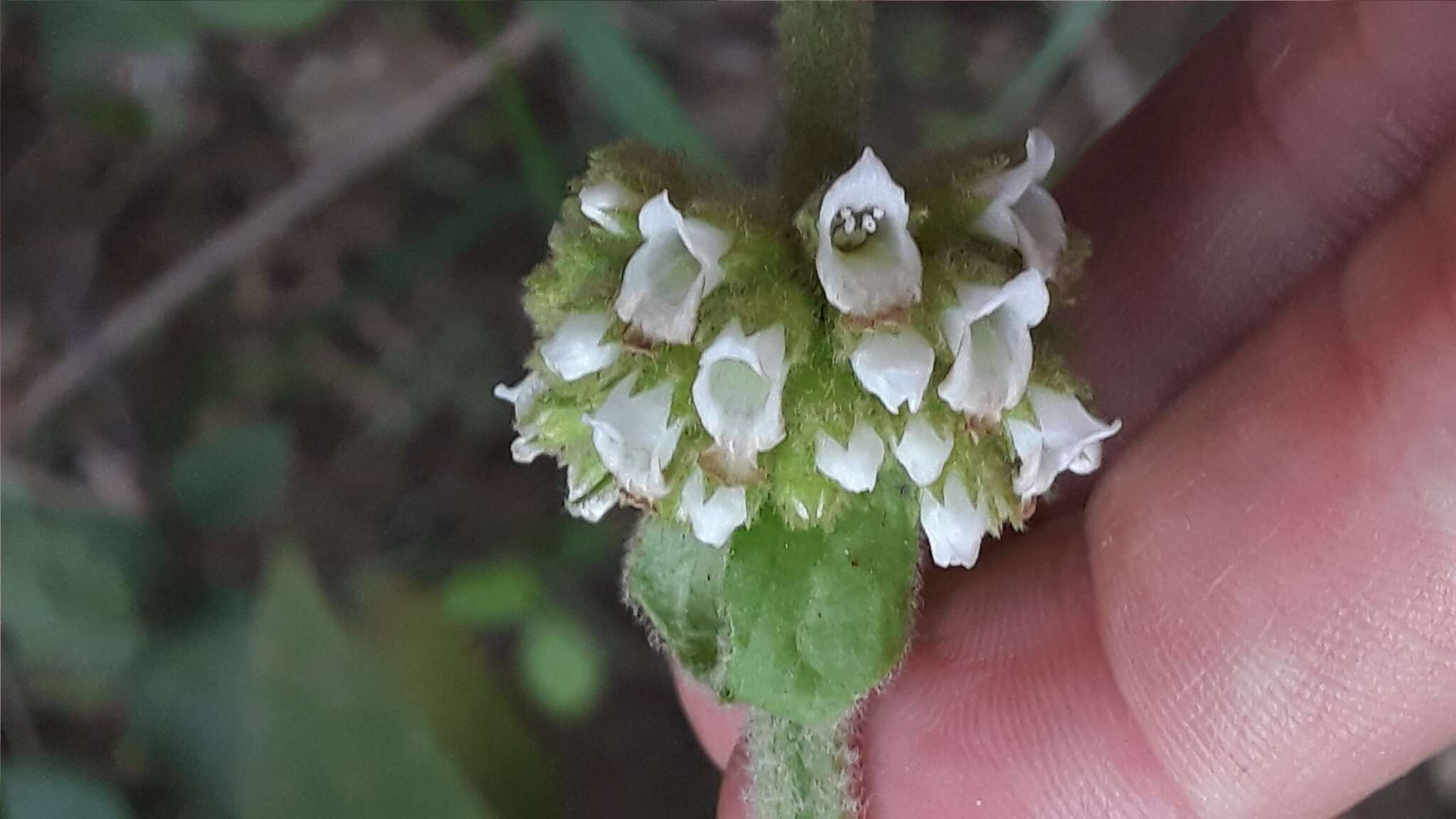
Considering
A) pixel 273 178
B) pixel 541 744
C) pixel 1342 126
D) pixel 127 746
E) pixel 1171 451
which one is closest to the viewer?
pixel 1171 451

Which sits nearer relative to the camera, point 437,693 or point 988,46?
point 437,693

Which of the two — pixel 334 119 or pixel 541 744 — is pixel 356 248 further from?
pixel 541 744

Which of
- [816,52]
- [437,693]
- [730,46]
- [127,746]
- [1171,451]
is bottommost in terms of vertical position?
[127,746]

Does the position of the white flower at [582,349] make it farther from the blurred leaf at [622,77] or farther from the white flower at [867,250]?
the blurred leaf at [622,77]

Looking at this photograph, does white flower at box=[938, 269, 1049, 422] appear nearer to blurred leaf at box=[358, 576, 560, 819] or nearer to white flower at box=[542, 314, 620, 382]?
white flower at box=[542, 314, 620, 382]

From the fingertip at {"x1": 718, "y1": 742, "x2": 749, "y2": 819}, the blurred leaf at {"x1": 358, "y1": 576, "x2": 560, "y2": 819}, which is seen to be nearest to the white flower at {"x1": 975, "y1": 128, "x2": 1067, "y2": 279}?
the fingertip at {"x1": 718, "y1": 742, "x2": 749, "y2": 819}

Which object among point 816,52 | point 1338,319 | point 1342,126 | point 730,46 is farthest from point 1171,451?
point 730,46

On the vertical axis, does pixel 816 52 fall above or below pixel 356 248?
above
